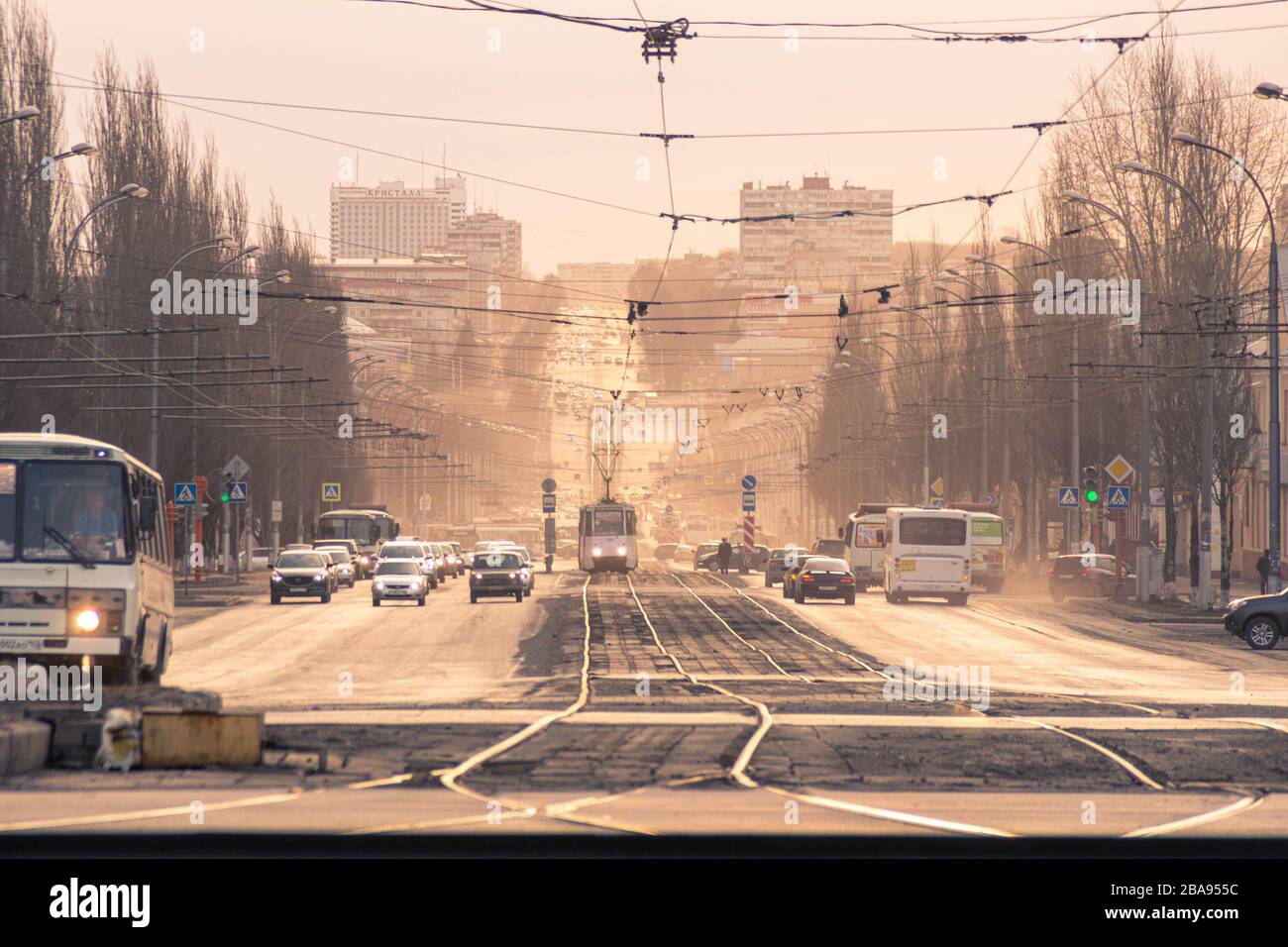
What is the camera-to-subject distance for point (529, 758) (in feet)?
52.9

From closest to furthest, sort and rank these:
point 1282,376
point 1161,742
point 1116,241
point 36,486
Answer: point 1161,742 → point 36,486 → point 1116,241 → point 1282,376

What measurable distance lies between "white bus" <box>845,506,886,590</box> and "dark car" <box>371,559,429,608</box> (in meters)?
20.0

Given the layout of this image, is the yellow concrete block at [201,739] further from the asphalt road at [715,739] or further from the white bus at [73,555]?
the white bus at [73,555]

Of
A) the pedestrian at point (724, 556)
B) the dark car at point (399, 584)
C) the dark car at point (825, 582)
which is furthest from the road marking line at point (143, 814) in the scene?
the pedestrian at point (724, 556)

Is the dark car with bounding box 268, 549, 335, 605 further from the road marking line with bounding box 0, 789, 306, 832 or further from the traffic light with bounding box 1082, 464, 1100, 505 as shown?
the road marking line with bounding box 0, 789, 306, 832

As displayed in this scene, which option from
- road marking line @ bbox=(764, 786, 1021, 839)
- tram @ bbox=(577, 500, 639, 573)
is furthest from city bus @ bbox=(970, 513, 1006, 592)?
road marking line @ bbox=(764, 786, 1021, 839)

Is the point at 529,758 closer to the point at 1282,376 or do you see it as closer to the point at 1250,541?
the point at 1282,376

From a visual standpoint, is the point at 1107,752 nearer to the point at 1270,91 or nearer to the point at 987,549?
the point at 1270,91

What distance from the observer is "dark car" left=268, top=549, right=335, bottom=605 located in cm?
5367

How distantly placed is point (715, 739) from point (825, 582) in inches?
1426

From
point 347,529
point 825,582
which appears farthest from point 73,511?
point 347,529

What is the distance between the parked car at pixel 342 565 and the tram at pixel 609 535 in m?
11.2

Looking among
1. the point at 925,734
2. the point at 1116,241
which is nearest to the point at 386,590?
the point at 1116,241
